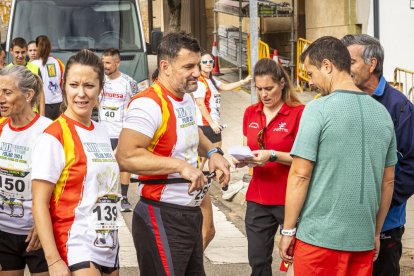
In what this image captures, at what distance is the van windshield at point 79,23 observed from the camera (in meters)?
17.2

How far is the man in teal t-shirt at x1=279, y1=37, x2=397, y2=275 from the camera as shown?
17.9 feet

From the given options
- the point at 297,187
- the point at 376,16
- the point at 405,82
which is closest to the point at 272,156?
the point at 297,187

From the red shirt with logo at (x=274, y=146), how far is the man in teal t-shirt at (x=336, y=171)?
184 cm

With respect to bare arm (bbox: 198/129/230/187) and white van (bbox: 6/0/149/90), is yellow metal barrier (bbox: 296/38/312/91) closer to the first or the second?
white van (bbox: 6/0/149/90)

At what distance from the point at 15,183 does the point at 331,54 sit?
2154 mm

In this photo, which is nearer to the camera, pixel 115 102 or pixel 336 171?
pixel 336 171

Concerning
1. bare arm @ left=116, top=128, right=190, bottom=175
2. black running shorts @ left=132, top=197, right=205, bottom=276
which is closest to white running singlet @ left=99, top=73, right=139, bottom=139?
black running shorts @ left=132, top=197, right=205, bottom=276

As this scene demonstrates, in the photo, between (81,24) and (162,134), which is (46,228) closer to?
(162,134)

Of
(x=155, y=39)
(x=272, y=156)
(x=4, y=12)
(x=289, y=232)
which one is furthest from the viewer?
(x=4, y=12)

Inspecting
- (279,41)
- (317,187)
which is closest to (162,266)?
(317,187)

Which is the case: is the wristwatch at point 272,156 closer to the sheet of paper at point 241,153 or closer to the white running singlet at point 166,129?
the sheet of paper at point 241,153

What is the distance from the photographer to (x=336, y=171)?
5480mm

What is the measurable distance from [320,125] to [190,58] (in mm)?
1066

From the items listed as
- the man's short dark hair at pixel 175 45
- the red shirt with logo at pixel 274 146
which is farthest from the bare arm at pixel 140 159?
the red shirt with logo at pixel 274 146
